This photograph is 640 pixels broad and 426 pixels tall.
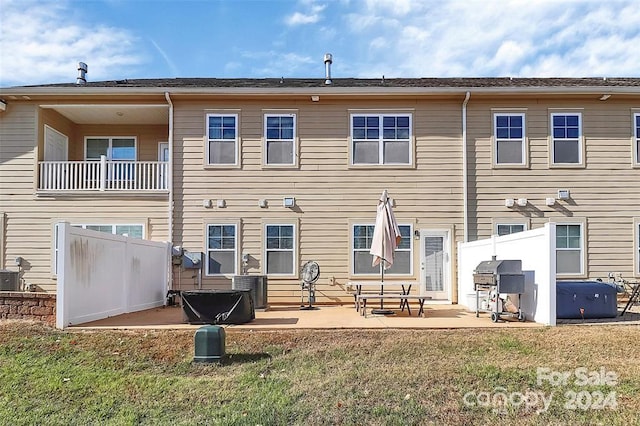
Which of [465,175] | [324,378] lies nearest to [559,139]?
[465,175]

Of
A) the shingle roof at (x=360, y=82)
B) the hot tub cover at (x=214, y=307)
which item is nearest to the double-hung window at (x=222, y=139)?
the shingle roof at (x=360, y=82)

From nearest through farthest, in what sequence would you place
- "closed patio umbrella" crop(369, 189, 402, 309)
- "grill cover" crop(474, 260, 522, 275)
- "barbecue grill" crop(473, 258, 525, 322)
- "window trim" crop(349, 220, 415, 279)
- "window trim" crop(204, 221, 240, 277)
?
"barbecue grill" crop(473, 258, 525, 322)
"grill cover" crop(474, 260, 522, 275)
"closed patio umbrella" crop(369, 189, 402, 309)
"window trim" crop(349, 220, 415, 279)
"window trim" crop(204, 221, 240, 277)

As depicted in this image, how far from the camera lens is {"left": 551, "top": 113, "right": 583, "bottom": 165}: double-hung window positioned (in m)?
12.9

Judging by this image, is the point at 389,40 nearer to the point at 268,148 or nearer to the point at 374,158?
the point at 374,158

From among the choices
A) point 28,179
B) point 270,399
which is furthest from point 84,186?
point 270,399

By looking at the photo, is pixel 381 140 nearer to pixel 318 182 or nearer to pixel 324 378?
pixel 318 182

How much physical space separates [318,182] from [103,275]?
18.1ft

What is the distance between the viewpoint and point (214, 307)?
29.5ft

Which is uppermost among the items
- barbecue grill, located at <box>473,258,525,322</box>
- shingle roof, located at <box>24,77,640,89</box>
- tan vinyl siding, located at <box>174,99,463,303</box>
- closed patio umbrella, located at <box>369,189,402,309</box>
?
shingle roof, located at <box>24,77,640,89</box>

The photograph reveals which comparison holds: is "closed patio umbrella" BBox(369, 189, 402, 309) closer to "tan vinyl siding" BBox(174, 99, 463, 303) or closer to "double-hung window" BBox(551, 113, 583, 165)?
"tan vinyl siding" BBox(174, 99, 463, 303)

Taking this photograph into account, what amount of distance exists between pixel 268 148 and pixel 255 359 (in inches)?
282

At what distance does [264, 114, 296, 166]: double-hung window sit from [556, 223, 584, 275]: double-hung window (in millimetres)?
6843

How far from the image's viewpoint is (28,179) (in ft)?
43.2

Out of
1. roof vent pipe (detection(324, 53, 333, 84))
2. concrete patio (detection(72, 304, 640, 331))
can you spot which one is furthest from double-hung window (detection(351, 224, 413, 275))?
roof vent pipe (detection(324, 53, 333, 84))
